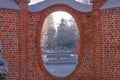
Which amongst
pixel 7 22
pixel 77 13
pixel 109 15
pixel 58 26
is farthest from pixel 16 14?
pixel 58 26

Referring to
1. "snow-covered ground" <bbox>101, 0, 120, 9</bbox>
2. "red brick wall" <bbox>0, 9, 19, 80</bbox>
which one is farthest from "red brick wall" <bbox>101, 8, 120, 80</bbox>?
"red brick wall" <bbox>0, 9, 19, 80</bbox>

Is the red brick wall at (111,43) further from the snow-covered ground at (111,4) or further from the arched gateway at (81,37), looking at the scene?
the snow-covered ground at (111,4)

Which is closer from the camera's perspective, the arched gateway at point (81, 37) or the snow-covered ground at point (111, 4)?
the snow-covered ground at point (111, 4)

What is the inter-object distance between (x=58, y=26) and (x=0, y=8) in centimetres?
3603

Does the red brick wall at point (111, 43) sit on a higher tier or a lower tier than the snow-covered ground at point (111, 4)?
lower

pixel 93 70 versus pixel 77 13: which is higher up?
pixel 77 13

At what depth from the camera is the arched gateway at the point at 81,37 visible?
881 cm

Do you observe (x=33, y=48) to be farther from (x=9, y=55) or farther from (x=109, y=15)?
(x=109, y=15)

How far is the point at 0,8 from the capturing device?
28.3 feet

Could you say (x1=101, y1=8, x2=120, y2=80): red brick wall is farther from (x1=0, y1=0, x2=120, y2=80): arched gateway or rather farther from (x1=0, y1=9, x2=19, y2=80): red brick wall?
(x1=0, y1=9, x2=19, y2=80): red brick wall

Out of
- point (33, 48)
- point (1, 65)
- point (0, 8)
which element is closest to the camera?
point (1, 65)

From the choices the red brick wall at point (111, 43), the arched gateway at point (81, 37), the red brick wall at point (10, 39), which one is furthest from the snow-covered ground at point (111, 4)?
the red brick wall at point (10, 39)

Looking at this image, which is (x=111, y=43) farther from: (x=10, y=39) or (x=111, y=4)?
(x=10, y=39)

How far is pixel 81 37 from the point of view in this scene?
9.80 meters
